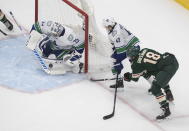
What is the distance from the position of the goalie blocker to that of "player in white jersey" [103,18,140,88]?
15.4 inches

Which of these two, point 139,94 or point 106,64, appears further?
point 106,64

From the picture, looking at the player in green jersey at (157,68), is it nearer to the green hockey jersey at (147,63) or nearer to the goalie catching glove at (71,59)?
the green hockey jersey at (147,63)

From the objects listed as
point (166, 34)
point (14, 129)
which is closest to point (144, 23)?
point (166, 34)

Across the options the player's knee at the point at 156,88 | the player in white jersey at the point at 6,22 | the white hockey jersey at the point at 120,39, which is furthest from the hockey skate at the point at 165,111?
the player in white jersey at the point at 6,22

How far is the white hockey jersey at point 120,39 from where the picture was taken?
3850mm

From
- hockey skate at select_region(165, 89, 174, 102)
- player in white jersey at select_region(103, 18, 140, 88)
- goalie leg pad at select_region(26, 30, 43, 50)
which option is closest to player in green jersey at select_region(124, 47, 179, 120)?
hockey skate at select_region(165, 89, 174, 102)

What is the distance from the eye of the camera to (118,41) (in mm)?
3852

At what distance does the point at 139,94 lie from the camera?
3.91 metres

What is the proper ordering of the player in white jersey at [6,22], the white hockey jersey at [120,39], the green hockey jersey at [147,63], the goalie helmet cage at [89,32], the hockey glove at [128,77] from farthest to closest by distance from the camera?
the player in white jersey at [6,22], the goalie helmet cage at [89,32], the white hockey jersey at [120,39], the hockey glove at [128,77], the green hockey jersey at [147,63]

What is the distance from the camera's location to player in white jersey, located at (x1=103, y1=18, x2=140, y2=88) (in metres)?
3.85

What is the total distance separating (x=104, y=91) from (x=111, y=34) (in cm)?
52

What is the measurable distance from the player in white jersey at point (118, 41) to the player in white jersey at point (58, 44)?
1.19 ft

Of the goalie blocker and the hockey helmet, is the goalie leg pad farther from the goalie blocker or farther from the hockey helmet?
the hockey helmet

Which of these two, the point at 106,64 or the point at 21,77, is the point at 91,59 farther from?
the point at 21,77
